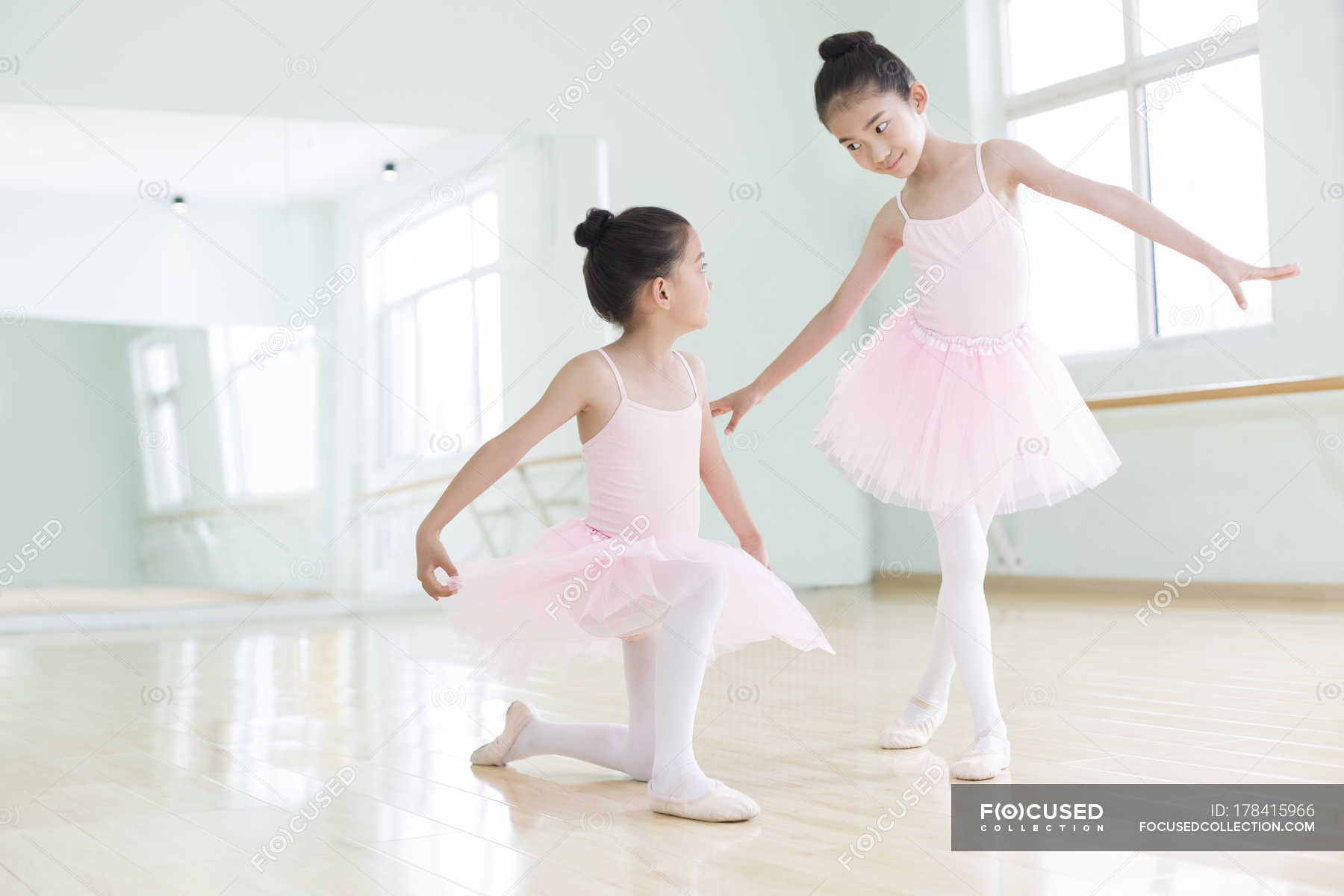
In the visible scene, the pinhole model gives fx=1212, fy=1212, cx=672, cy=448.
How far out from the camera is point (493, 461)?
1.48 m

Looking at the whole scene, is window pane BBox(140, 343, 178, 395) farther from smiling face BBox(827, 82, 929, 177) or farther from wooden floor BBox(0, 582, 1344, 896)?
smiling face BBox(827, 82, 929, 177)

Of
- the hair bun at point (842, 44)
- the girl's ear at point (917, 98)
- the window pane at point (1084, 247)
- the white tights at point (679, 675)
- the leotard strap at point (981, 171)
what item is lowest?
the white tights at point (679, 675)

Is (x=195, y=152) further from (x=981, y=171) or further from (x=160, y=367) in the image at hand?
(x=981, y=171)

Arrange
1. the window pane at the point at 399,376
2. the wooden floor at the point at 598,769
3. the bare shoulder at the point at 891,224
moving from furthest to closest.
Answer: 1. the window pane at the point at 399,376
2. the bare shoulder at the point at 891,224
3. the wooden floor at the point at 598,769

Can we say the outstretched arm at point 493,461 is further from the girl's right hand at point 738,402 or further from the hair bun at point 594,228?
the girl's right hand at point 738,402

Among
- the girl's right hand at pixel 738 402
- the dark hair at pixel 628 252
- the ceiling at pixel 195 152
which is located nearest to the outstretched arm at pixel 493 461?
the dark hair at pixel 628 252

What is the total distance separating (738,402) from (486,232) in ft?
10.6

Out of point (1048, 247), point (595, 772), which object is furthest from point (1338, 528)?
point (595, 772)

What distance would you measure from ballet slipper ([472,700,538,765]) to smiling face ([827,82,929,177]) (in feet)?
2.94

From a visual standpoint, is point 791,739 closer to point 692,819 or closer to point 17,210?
point 692,819

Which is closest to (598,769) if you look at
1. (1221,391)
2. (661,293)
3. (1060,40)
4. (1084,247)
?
(661,293)

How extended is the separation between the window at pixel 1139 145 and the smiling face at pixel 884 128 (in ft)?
8.02

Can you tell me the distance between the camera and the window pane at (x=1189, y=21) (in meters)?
4.10

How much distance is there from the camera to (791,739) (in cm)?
184
